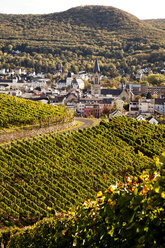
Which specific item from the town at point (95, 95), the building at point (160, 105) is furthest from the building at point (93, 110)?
the building at point (160, 105)

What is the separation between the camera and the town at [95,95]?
85.6 metres

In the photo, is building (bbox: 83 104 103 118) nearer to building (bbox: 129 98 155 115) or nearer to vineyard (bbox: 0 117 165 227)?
building (bbox: 129 98 155 115)

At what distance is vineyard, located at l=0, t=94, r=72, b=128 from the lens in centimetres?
2593

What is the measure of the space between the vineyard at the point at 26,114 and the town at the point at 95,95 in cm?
3153

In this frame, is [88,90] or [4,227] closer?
[4,227]

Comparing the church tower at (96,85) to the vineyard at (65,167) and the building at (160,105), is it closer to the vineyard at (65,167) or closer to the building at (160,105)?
the building at (160,105)

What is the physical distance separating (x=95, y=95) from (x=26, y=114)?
8867cm

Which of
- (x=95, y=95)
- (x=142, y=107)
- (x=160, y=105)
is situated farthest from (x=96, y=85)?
(x=142, y=107)

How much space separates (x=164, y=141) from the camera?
29.2m

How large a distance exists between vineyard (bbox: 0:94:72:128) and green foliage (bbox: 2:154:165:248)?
1735 cm

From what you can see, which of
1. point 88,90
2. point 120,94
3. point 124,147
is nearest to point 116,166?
point 124,147

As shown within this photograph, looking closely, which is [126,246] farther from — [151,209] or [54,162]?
[54,162]

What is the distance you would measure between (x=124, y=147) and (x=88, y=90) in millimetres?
114335

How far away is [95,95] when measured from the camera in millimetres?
115438
